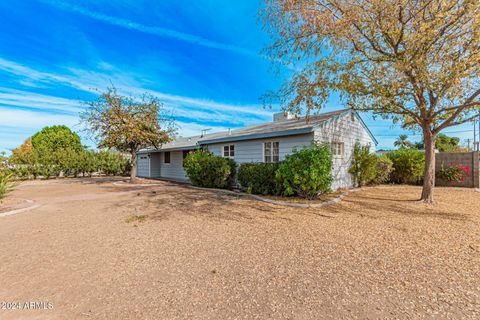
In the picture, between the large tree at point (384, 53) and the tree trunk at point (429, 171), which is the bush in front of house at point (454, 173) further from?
the tree trunk at point (429, 171)

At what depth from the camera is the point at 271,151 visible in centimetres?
1056

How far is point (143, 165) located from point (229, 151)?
43.8ft

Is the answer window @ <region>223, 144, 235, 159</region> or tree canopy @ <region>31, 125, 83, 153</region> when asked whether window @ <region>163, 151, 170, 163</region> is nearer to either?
window @ <region>223, 144, 235, 159</region>

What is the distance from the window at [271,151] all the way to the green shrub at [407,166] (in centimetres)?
812

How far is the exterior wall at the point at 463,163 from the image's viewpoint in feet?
36.7

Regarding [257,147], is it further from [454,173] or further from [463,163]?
[463,163]

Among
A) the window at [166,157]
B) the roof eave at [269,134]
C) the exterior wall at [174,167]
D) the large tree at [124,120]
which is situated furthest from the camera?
the window at [166,157]

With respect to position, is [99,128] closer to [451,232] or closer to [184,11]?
[184,11]

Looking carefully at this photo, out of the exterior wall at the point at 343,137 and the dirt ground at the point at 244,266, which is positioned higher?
the exterior wall at the point at 343,137

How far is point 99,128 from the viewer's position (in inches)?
578

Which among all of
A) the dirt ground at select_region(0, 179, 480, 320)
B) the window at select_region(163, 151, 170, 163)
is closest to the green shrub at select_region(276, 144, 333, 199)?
the dirt ground at select_region(0, 179, 480, 320)

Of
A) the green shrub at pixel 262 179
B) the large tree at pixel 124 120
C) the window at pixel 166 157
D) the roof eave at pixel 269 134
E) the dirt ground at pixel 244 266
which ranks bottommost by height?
the dirt ground at pixel 244 266

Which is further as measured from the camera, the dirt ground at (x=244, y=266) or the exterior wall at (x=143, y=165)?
the exterior wall at (x=143, y=165)

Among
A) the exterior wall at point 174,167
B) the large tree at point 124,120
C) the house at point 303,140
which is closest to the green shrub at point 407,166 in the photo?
the house at point 303,140
